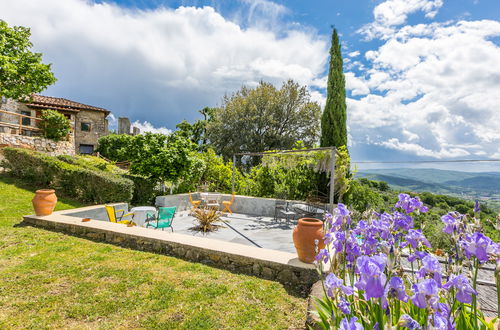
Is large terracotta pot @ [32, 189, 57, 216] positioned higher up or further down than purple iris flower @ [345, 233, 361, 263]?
further down

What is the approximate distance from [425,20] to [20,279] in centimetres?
1067

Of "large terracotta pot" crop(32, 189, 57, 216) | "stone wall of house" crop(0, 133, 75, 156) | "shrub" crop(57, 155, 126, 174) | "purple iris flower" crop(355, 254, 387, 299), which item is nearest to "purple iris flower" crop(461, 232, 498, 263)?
"purple iris flower" crop(355, 254, 387, 299)

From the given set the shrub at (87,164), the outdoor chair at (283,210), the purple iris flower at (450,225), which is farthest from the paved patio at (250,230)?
the shrub at (87,164)

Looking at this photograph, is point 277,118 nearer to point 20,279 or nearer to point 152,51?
point 152,51

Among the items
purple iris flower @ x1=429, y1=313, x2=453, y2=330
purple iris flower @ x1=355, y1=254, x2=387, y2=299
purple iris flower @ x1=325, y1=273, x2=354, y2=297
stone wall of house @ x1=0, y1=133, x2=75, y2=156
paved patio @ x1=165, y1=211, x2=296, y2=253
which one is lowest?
paved patio @ x1=165, y1=211, x2=296, y2=253

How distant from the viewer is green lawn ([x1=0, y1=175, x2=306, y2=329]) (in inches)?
99.3

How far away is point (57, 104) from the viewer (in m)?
20.7

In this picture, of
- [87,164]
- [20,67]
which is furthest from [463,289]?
[20,67]

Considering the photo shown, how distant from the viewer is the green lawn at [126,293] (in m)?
2.52

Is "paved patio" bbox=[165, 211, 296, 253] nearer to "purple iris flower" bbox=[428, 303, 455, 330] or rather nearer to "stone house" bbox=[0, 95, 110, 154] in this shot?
"purple iris flower" bbox=[428, 303, 455, 330]

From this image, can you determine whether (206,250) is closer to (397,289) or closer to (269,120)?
(397,289)

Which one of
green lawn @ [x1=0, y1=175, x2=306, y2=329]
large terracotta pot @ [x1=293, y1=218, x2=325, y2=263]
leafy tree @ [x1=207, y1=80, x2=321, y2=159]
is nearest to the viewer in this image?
green lawn @ [x1=0, y1=175, x2=306, y2=329]

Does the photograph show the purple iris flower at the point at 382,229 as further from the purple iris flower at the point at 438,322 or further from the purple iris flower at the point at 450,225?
the purple iris flower at the point at 438,322

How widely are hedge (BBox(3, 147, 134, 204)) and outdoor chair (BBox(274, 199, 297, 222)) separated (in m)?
4.99
